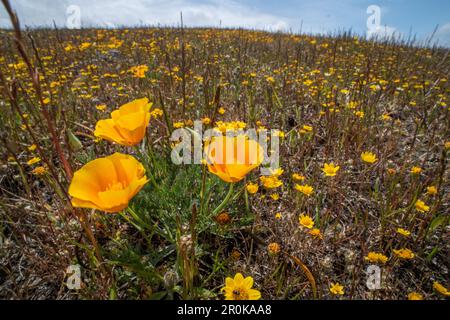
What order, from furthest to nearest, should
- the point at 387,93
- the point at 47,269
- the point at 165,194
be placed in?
1. the point at 387,93
2. the point at 165,194
3. the point at 47,269

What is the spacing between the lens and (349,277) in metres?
1.79

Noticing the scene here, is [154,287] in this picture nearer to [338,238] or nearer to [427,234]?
[338,238]

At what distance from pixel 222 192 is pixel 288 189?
0.64 metres

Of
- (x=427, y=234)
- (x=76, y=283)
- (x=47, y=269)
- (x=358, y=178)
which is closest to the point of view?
(x=76, y=283)

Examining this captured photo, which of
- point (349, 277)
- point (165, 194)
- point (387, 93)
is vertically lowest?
point (349, 277)

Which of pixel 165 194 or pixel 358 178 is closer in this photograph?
pixel 165 194

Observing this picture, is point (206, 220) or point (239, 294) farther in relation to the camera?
point (206, 220)

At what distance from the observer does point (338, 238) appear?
2039mm
